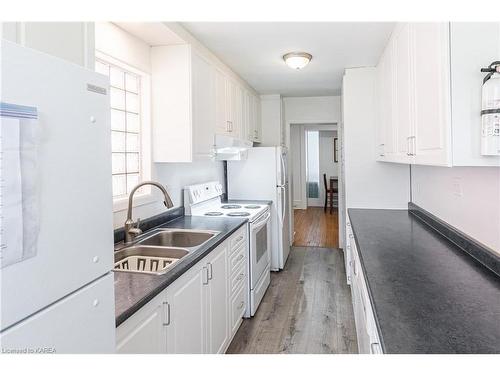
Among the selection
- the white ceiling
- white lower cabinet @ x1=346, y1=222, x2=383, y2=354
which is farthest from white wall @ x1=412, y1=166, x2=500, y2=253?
the white ceiling

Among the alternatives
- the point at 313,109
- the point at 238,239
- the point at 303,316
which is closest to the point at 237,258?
the point at 238,239

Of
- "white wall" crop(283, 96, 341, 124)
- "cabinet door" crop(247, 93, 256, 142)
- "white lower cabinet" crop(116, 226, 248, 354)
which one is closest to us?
"white lower cabinet" crop(116, 226, 248, 354)

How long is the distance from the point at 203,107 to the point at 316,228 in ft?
15.0

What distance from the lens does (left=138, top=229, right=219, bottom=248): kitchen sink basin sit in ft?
8.10

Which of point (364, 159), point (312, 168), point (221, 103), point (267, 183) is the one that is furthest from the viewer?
point (312, 168)

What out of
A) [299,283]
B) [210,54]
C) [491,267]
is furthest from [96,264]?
[299,283]

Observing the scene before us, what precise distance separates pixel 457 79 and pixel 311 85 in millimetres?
3125

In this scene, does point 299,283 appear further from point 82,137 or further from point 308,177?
point 308,177

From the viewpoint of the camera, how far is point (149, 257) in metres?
2.08

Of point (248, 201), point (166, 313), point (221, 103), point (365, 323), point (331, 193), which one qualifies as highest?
point (221, 103)

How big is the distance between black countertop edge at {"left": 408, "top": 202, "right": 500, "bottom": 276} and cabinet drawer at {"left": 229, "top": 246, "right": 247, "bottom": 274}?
4.71ft

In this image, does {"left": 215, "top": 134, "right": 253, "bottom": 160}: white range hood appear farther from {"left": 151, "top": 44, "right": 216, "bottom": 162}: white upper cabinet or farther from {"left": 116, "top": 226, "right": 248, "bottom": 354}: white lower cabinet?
{"left": 116, "top": 226, "right": 248, "bottom": 354}: white lower cabinet

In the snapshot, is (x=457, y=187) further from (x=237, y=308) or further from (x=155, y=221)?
(x=155, y=221)

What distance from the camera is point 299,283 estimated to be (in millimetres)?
3852
